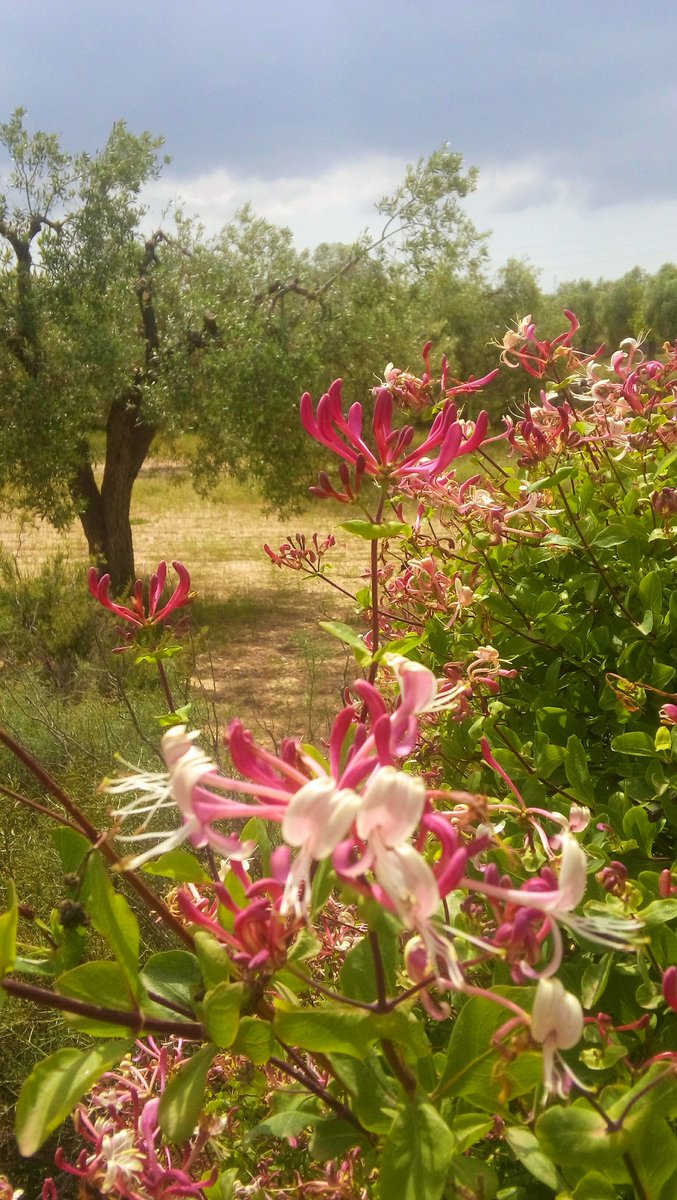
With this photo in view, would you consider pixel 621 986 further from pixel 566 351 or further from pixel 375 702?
pixel 566 351

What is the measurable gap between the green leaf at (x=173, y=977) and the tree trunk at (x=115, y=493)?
7.81m

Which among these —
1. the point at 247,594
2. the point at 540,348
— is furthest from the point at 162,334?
the point at 540,348

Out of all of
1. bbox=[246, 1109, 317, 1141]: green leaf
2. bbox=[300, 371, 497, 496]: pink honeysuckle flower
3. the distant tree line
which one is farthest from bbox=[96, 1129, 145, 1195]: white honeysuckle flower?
the distant tree line

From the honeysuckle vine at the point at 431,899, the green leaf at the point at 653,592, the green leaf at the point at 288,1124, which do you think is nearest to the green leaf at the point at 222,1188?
the honeysuckle vine at the point at 431,899

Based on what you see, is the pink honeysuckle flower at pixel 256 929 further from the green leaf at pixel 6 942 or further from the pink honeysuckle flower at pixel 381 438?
the pink honeysuckle flower at pixel 381 438

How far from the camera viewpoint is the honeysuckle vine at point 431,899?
1.45ft

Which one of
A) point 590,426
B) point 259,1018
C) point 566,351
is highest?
point 566,351

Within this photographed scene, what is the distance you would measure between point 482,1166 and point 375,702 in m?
0.33

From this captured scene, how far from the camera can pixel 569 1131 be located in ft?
1.50

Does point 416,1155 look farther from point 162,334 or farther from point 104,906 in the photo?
point 162,334

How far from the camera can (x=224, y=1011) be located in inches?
19.7

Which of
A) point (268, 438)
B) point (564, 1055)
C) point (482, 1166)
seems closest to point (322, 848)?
point (482, 1166)

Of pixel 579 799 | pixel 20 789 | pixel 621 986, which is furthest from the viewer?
pixel 20 789

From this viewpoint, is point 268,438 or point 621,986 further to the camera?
point 268,438
